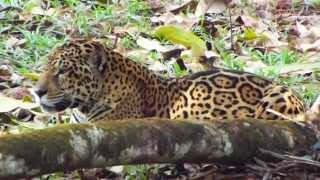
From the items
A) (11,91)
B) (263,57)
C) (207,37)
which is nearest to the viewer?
(11,91)

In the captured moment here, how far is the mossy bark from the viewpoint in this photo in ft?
11.5

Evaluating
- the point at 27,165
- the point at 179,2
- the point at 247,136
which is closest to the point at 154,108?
the point at 247,136

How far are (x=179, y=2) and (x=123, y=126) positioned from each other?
19.2ft

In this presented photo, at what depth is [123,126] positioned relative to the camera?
3840 mm

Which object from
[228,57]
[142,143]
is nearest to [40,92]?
[142,143]

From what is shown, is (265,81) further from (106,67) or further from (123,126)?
(123,126)

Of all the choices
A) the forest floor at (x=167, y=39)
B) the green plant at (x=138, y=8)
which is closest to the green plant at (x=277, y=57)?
the forest floor at (x=167, y=39)

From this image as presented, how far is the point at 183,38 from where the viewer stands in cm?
743

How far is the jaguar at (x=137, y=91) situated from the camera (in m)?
5.29

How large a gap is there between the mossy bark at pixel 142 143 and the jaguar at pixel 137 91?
916 millimetres

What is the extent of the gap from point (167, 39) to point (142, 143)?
4000 millimetres

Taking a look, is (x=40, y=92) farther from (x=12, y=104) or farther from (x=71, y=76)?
(x=12, y=104)

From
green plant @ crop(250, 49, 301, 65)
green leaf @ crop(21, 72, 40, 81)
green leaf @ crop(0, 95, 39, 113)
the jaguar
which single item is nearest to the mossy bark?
the jaguar

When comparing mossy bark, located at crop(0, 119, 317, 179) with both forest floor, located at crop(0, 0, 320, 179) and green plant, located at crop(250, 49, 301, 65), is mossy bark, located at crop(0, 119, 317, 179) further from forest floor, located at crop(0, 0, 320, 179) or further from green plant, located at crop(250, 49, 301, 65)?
green plant, located at crop(250, 49, 301, 65)
